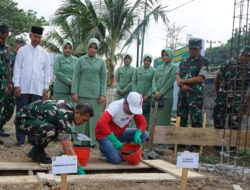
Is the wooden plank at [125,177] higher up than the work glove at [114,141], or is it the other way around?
the work glove at [114,141]

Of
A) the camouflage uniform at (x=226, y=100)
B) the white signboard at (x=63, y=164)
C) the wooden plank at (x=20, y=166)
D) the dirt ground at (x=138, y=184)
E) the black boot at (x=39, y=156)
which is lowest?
the dirt ground at (x=138, y=184)

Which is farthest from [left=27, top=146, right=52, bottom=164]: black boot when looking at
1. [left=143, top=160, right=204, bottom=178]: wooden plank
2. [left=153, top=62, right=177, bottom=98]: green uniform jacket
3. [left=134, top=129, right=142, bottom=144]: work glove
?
[left=153, top=62, right=177, bottom=98]: green uniform jacket

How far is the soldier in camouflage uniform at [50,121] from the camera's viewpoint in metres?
4.06

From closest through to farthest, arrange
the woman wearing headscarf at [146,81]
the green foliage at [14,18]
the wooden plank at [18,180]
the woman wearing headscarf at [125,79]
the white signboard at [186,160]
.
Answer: the white signboard at [186,160] → the wooden plank at [18,180] → the woman wearing headscarf at [146,81] → the woman wearing headscarf at [125,79] → the green foliage at [14,18]

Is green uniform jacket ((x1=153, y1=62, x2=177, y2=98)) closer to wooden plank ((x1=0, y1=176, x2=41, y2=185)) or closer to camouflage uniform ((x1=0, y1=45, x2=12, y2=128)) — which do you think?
camouflage uniform ((x1=0, y1=45, x2=12, y2=128))

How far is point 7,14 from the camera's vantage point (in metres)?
26.6

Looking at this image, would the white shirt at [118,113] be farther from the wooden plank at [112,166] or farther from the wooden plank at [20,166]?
the wooden plank at [20,166]

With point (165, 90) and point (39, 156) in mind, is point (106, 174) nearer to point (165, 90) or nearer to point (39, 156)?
point (39, 156)

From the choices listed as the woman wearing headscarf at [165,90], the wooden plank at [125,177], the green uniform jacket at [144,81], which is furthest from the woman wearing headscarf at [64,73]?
the wooden plank at [125,177]

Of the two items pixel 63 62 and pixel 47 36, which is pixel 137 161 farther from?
pixel 47 36

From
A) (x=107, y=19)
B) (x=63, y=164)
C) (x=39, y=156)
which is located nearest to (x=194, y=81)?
(x=39, y=156)

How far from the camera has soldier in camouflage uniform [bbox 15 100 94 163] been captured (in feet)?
13.3

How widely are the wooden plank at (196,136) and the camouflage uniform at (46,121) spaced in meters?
1.69

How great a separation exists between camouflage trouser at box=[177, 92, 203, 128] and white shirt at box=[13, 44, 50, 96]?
79.5 inches
